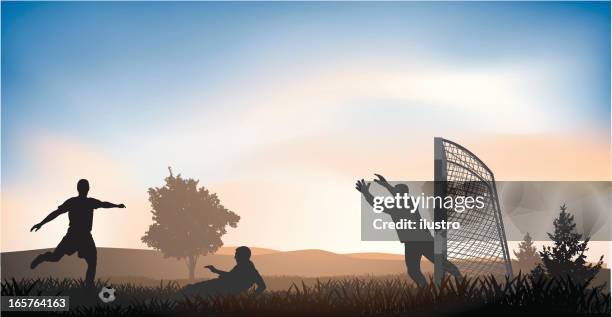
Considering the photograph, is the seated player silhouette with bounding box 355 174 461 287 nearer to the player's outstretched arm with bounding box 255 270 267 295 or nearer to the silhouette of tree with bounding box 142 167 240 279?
the player's outstretched arm with bounding box 255 270 267 295

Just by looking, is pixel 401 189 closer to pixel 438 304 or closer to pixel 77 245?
pixel 438 304

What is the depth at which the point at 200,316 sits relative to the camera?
8.58 m

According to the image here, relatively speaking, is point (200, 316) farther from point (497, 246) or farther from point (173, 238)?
point (173, 238)

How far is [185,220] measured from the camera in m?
33.3

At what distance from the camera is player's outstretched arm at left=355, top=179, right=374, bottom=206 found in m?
11.7

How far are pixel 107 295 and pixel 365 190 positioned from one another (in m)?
5.73

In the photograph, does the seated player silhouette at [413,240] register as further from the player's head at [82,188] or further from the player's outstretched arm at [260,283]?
the player's head at [82,188]

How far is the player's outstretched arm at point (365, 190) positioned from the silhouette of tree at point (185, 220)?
22.8 meters

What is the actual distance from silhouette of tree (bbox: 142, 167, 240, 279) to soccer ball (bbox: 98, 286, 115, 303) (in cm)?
2164

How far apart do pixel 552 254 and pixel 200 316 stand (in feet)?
47.0

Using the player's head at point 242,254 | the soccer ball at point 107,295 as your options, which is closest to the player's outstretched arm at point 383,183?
the player's head at point 242,254

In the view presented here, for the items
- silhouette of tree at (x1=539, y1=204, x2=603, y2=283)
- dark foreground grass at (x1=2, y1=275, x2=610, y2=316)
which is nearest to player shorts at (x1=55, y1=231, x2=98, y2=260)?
dark foreground grass at (x1=2, y1=275, x2=610, y2=316)

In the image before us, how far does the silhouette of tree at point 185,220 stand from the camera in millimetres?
33344

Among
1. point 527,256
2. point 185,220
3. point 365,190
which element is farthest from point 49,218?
point 527,256
